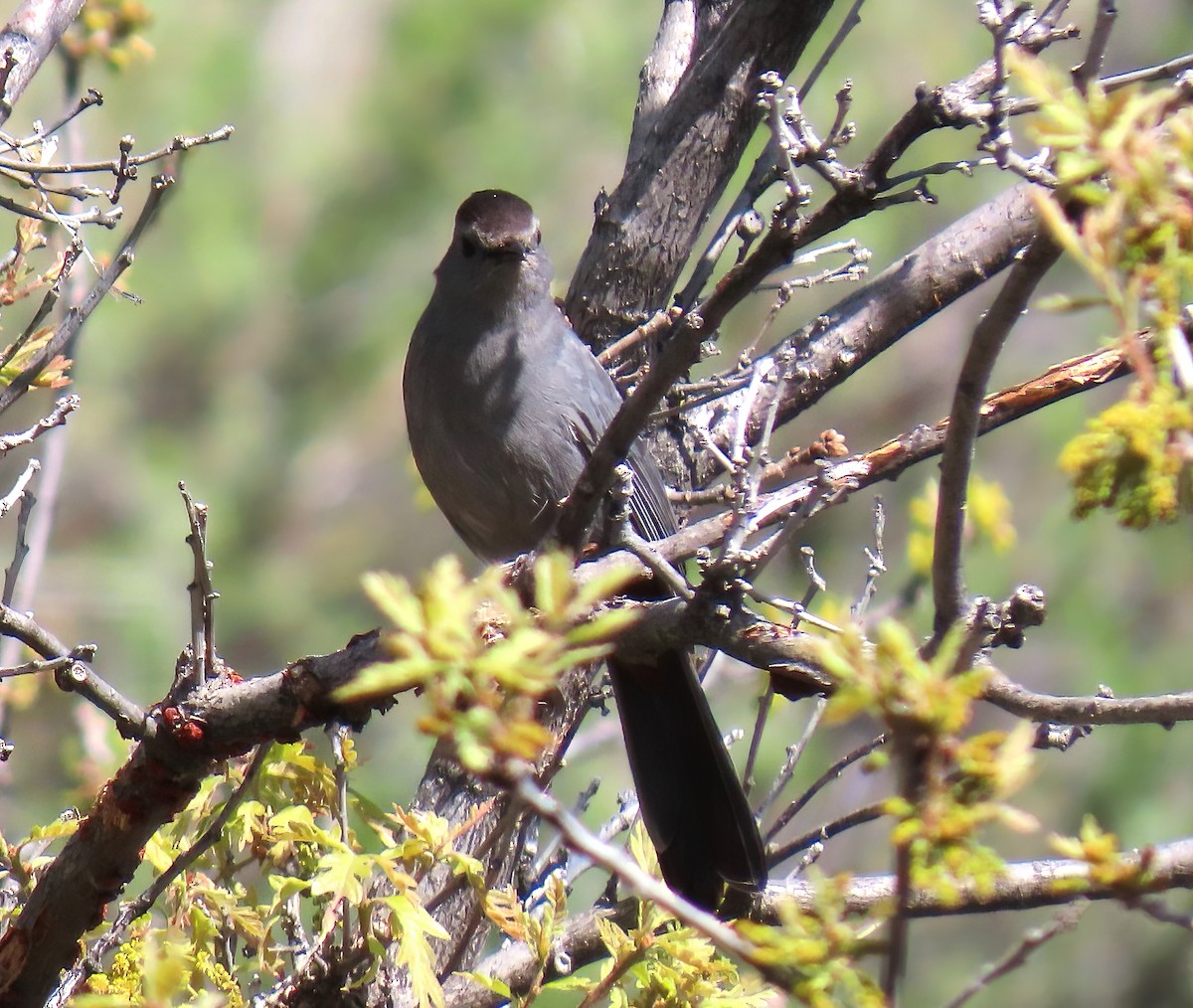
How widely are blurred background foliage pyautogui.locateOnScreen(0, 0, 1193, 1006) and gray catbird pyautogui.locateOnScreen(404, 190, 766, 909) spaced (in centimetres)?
271

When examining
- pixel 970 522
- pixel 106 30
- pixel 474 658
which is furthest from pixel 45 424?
pixel 970 522

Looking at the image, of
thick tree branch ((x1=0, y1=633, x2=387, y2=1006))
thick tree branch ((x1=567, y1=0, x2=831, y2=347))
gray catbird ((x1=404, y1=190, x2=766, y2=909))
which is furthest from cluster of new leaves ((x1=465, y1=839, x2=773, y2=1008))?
thick tree branch ((x1=567, y1=0, x2=831, y2=347))

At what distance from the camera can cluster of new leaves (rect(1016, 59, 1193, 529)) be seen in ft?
4.11

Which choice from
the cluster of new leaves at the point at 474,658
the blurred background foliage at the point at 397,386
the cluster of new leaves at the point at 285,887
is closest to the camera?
the cluster of new leaves at the point at 474,658

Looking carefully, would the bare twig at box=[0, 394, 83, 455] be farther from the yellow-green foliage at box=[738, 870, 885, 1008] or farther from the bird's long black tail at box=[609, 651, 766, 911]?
the yellow-green foliage at box=[738, 870, 885, 1008]

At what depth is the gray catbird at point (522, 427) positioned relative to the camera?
3660mm

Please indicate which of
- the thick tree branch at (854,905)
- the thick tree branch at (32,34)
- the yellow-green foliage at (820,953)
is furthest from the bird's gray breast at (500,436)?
the yellow-green foliage at (820,953)

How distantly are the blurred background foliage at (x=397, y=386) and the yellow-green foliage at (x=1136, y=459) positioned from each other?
5.01 m

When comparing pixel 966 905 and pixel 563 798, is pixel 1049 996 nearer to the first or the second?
pixel 563 798

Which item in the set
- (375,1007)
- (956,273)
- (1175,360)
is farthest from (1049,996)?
(1175,360)

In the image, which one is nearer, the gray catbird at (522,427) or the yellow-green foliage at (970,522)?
the gray catbird at (522,427)

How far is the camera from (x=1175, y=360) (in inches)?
51.8

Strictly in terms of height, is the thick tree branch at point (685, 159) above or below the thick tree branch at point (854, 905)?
above

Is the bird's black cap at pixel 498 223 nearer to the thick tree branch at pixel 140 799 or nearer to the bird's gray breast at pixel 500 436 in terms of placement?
the bird's gray breast at pixel 500 436
